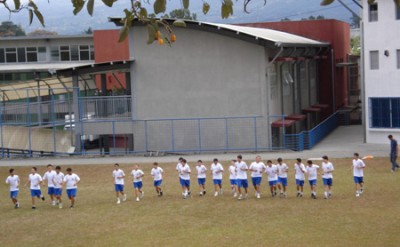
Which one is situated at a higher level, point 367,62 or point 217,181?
point 367,62

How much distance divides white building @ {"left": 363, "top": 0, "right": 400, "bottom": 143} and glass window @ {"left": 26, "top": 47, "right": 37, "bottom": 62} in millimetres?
41624

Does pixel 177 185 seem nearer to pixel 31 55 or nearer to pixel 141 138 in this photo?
pixel 141 138

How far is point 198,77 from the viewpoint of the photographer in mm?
41750

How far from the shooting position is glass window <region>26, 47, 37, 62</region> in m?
74.6

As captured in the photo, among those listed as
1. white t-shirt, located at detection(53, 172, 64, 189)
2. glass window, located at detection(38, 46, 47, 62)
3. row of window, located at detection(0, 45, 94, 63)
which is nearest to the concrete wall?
white t-shirt, located at detection(53, 172, 64, 189)

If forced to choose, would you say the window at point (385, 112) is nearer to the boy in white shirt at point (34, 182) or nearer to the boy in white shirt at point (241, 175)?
the boy in white shirt at point (241, 175)

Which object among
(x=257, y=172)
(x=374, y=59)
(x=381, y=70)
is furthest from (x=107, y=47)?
(x=257, y=172)

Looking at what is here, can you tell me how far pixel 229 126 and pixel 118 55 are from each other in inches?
982

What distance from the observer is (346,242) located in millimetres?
18641

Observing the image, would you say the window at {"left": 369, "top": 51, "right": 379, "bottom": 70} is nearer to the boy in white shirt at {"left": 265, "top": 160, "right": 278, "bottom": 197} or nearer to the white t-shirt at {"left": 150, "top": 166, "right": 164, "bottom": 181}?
the boy in white shirt at {"left": 265, "top": 160, "right": 278, "bottom": 197}

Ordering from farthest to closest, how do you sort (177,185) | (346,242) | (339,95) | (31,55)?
(31,55) → (339,95) → (177,185) → (346,242)

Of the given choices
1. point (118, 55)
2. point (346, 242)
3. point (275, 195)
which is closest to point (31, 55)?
point (118, 55)

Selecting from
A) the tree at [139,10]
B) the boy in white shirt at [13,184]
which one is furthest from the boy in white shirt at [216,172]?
the tree at [139,10]

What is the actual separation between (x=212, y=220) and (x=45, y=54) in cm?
5557
